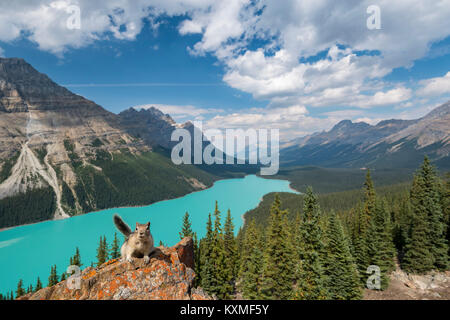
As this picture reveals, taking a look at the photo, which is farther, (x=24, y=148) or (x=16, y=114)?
(x=16, y=114)

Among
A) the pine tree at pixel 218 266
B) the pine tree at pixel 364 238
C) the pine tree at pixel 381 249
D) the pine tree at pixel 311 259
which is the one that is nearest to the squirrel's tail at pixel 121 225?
the pine tree at pixel 311 259

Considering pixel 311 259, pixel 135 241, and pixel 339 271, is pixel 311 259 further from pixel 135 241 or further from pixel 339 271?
pixel 135 241

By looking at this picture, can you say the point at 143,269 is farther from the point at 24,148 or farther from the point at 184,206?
the point at 24,148

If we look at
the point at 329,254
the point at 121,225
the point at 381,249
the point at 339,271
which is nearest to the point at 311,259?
the point at 329,254

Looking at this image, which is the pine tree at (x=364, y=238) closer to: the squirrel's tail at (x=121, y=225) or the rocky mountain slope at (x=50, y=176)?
the squirrel's tail at (x=121, y=225)
